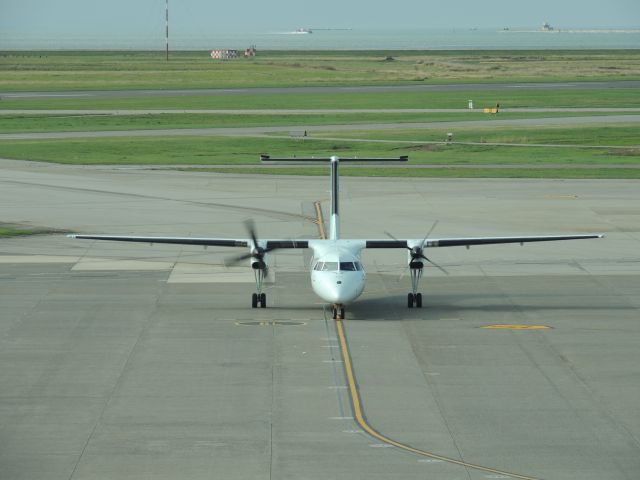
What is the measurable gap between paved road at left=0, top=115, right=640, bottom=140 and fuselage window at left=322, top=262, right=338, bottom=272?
65.6m

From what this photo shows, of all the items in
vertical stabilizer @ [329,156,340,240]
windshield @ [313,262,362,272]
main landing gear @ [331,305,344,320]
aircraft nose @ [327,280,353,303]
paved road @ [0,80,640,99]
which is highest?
paved road @ [0,80,640,99]

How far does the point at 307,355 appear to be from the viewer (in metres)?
34.5

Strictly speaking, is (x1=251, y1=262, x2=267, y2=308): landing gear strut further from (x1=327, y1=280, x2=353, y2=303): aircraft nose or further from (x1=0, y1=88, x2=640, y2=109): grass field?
(x1=0, y1=88, x2=640, y2=109): grass field

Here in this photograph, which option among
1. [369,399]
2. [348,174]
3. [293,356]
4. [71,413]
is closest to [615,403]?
[369,399]

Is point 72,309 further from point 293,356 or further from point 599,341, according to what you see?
point 599,341

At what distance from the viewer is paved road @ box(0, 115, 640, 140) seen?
104625mm

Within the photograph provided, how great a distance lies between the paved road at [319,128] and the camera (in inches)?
4119

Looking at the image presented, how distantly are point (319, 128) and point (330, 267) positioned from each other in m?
69.4

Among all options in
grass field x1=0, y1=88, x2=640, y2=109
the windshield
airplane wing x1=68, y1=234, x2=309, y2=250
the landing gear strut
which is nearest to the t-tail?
airplane wing x1=68, y1=234, x2=309, y2=250

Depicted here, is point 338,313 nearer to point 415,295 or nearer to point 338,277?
point 338,277

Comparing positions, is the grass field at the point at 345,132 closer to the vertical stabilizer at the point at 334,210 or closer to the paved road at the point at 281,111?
the paved road at the point at 281,111

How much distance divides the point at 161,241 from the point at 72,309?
405 centimetres

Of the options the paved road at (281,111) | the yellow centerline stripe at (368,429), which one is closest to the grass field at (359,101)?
the paved road at (281,111)

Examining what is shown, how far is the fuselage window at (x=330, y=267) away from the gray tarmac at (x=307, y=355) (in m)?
1.89
